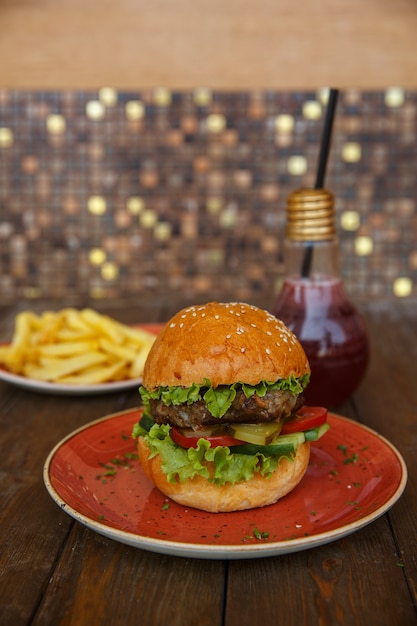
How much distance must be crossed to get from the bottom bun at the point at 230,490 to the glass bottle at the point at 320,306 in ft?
1.55

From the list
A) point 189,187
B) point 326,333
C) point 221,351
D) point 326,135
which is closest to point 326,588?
point 221,351

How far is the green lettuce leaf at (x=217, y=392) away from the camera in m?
1.24

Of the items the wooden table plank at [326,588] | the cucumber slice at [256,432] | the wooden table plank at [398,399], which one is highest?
the cucumber slice at [256,432]

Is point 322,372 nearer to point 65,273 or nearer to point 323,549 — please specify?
point 323,549

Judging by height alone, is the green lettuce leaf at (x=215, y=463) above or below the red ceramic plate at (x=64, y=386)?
above

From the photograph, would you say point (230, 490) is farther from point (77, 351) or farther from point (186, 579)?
point (77, 351)

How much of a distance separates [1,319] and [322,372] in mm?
1411

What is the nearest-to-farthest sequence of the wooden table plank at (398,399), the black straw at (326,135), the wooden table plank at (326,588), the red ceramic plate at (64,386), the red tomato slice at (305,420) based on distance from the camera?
the wooden table plank at (326,588)
the wooden table plank at (398,399)
the red tomato slice at (305,420)
the black straw at (326,135)
the red ceramic plate at (64,386)

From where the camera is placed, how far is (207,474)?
123 centimetres

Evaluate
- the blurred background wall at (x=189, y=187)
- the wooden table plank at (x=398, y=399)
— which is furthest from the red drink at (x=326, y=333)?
the blurred background wall at (x=189, y=187)

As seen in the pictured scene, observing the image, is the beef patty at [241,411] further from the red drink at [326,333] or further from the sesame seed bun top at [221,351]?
the red drink at [326,333]

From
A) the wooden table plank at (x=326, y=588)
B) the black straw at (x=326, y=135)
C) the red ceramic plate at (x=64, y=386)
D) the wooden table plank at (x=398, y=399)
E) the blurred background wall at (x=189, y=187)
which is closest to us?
the wooden table plank at (x=326, y=588)

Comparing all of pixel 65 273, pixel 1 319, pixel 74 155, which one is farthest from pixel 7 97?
pixel 1 319

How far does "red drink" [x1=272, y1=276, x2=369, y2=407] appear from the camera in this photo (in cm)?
171
